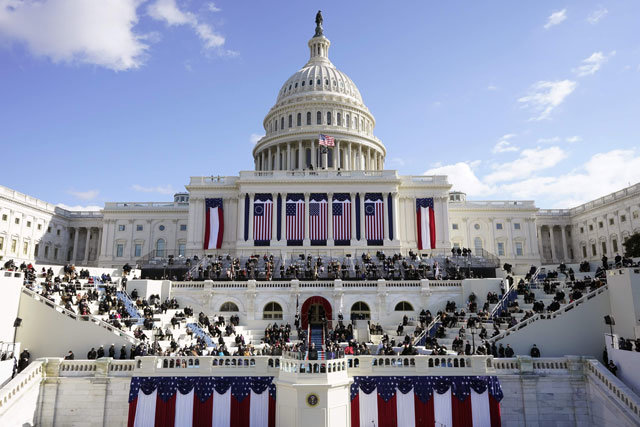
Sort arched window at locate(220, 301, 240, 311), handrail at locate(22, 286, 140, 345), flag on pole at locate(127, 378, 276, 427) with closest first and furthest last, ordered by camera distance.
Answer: flag on pole at locate(127, 378, 276, 427), handrail at locate(22, 286, 140, 345), arched window at locate(220, 301, 240, 311)

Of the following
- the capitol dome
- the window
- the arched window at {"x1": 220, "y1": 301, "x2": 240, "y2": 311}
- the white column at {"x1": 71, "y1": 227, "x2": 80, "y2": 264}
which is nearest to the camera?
the arched window at {"x1": 220, "y1": 301, "x2": 240, "y2": 311}

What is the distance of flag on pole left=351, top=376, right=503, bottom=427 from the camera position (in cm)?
2422

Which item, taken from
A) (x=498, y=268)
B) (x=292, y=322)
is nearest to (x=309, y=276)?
(x=292, y=322)

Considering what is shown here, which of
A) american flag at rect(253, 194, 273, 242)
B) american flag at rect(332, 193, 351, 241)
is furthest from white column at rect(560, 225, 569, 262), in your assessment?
american flag at rect(253, 194, 273, 242)

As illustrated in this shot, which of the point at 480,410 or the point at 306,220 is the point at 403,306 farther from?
the point at 306,220

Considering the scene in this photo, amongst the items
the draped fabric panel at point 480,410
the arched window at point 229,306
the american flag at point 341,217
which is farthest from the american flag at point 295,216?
the draped fabric panel at point 480,410

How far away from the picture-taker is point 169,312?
3966 centimetres

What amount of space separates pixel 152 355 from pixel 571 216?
84909mm

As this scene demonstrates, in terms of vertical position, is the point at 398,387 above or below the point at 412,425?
above

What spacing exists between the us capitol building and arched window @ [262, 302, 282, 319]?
19.4 metres

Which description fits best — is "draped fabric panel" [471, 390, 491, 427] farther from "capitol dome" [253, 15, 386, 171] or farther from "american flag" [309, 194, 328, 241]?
"capitol dome" [253, 15, 386, 171]

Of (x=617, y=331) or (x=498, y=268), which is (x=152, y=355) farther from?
(x=498, y=268)

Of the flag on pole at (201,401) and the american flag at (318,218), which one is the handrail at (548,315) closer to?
the flag on pole at (201,401)

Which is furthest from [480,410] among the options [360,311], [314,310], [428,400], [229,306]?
[229,306]
